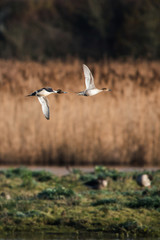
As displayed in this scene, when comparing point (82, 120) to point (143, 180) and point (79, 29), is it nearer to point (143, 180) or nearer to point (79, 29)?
point (143, 180)

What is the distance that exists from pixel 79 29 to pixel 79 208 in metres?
37.5

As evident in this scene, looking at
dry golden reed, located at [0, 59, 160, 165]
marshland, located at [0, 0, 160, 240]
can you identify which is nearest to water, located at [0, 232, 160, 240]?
marshland, located at [0, 0, 160, 240]

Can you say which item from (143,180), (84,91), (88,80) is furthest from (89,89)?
(143,180)

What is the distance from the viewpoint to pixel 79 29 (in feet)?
148

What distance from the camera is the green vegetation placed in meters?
35.5

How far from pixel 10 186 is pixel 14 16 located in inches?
1574

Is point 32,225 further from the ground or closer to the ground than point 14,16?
closer to the ground

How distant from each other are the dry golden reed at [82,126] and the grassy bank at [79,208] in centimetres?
376

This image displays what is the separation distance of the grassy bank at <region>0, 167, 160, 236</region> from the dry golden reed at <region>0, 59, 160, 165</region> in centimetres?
376

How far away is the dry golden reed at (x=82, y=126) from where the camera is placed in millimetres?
13906

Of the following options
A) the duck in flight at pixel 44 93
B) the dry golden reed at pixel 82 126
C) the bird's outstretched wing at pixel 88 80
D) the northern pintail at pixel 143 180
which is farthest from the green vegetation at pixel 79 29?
the bird's outstretched wing at pixel 88 80

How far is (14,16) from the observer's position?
48531 mm

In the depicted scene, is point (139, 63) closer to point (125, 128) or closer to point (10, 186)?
point (125, 128)

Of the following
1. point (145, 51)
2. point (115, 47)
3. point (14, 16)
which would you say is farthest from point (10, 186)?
point (14, 16)
